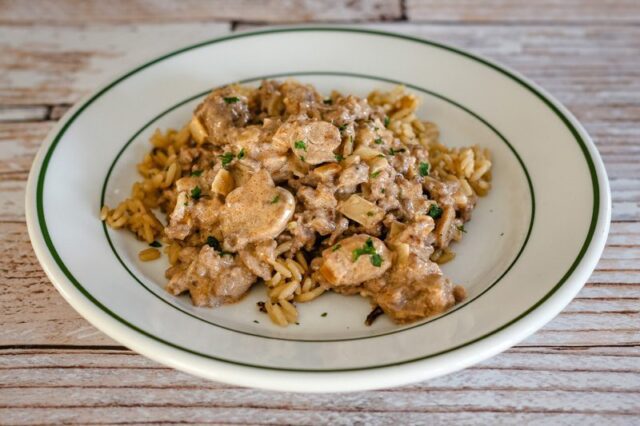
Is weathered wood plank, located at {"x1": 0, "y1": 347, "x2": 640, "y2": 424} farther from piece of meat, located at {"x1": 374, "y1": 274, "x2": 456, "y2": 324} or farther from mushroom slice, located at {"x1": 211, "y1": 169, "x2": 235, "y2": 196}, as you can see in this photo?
mushroom slice, located at {"x1": 211, "y1": 169, "x2": 235, "y2": 196}

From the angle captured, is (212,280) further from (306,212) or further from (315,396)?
(315,396)

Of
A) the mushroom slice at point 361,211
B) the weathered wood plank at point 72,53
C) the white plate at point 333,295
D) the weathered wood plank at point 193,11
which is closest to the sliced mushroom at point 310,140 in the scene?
the mushroom slice at point 361,211

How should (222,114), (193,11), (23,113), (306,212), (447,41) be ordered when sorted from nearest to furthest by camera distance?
(306,212), (222,114), (23,113), (447,41), (193,11)

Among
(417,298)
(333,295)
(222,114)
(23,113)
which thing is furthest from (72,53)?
(417,298)

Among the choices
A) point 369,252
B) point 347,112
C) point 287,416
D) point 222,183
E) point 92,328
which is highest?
point 347,112

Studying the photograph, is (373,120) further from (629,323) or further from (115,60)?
(115,60)

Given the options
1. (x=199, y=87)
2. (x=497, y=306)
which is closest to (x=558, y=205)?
(x=497, y=306)

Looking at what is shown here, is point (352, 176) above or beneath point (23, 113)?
above
